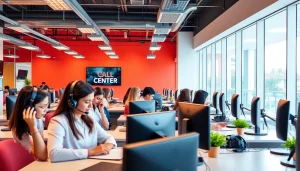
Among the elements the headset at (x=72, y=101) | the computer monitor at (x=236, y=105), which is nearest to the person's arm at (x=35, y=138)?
the headset at (x=72, y=101)

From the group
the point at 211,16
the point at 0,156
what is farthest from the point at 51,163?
the point at 211,16

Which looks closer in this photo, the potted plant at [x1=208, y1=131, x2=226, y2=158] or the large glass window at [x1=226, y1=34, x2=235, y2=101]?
the potted plant at [x1=208, y1=131, x2=226, y2=158]

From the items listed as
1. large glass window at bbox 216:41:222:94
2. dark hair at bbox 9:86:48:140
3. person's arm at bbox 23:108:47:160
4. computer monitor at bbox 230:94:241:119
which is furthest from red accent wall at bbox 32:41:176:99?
person's arm at bbox 23:108:47:160

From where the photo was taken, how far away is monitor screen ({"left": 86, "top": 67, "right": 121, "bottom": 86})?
14367 millimetres

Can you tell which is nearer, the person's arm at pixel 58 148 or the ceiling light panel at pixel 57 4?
the person's arm at pixel 58 148

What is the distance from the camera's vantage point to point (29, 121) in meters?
2.45

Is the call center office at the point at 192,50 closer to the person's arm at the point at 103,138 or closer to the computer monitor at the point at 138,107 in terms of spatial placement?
the person's arm at the point at 103,138

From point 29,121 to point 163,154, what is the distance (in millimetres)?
1706

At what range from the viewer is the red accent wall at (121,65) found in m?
14.4

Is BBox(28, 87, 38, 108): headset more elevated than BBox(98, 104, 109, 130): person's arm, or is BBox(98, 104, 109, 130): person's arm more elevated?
BBox(28, 87, 38, 108): headset

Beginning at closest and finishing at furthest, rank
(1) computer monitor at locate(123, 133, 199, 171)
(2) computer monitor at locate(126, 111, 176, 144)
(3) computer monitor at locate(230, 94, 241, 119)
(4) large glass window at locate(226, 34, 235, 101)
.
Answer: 1. (1) computer monitor at locate(123, 133, 199, 171)
2. (2) computer monitor at locate(126, 111, 176, 144)
3. (3) computer monitor at locate(230, 94, 241, 119)
4. (4) large glass window at locate(226, 34, 235, 101)

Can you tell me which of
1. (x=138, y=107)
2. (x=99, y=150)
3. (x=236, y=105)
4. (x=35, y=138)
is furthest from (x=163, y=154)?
(x=236, y=105)

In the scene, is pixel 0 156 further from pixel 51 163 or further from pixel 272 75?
pixel 272 75

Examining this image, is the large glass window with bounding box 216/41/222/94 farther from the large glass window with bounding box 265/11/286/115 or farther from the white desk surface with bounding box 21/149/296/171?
the white desk surface with bounding box 21/149/296/171
